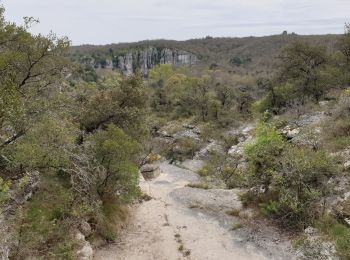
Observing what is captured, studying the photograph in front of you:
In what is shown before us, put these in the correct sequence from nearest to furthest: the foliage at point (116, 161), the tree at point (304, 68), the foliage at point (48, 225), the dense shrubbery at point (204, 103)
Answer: the foliage at point (48, 225)
the foliage at point (116, 161)
the tree at point (304, 68)
the dense shrubbery at point (204, 103)

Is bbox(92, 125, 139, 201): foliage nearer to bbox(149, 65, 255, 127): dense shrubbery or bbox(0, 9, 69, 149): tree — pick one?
bbox(0, 9, 69, 149): tree

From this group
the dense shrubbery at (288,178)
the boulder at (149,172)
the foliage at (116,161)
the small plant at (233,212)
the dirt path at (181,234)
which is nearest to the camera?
the dirt path at (181,234)

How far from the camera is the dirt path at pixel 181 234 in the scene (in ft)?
48.8

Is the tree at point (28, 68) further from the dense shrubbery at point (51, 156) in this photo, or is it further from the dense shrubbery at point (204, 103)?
the dense shrubbery at point (204, 103)

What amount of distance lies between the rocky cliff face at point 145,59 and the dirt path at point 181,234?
330 ft

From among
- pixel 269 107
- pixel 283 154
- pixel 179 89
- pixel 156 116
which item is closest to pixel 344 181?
pixel 283 154

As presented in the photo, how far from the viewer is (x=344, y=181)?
57.2 ft

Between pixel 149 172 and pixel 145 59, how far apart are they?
10265cm

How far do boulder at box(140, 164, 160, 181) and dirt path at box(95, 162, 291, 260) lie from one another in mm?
6866

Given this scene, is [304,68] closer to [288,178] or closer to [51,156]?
[288,178]

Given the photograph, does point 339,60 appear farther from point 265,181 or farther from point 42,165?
point 42,165

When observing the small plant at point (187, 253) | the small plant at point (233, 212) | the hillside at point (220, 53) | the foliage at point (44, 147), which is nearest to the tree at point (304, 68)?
the small plant at point (233, 212)

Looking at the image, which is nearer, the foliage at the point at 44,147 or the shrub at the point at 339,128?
the foliage at the point at 44,147

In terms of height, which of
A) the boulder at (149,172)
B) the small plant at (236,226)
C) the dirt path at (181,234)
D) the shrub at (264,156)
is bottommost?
the boulder at (149,172)
